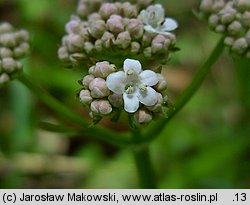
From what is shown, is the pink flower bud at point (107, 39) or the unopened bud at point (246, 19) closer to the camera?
the pink flower bud at point (107, 39)

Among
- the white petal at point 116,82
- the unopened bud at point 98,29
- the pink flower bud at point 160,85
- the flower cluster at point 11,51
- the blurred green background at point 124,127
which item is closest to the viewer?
the white petal at point 116,82

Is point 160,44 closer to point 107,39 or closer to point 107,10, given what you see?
point 107,39

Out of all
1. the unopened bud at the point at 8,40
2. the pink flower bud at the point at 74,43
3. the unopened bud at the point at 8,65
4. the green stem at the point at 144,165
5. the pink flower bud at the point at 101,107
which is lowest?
the green stem at the point at 144,165

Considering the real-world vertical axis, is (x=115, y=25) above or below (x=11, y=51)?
above

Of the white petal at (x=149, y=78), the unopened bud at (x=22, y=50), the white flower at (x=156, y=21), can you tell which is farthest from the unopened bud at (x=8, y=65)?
the white petal at (x=149, y=78)

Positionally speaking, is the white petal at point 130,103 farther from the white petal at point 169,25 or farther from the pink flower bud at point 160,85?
the white petal at point 169,25

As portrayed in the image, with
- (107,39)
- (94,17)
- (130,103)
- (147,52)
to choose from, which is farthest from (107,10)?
(130,103)

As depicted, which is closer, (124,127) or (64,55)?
(64,55)

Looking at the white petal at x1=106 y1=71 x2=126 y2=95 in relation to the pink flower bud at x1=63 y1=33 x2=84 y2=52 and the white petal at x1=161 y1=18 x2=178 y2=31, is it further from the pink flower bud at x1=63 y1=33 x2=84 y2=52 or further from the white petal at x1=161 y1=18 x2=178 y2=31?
the white petal at x1=161 y1=18 x2=178 y2=31
